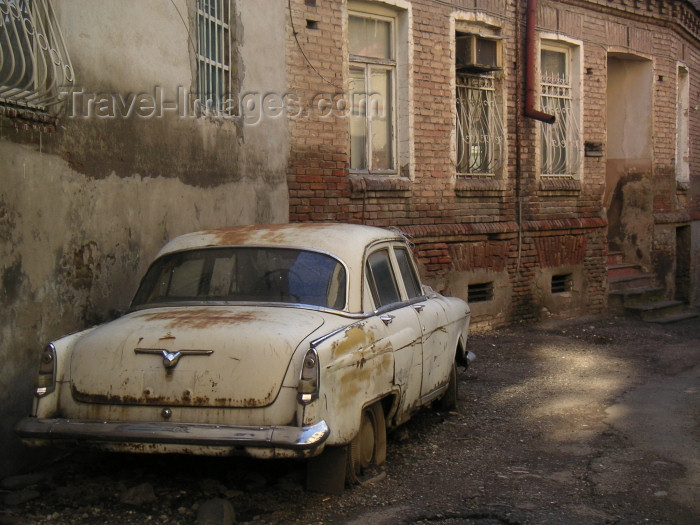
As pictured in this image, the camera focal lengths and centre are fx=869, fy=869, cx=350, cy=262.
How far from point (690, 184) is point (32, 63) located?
1441cm

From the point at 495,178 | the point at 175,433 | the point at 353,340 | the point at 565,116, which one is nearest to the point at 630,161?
the point at 565,116

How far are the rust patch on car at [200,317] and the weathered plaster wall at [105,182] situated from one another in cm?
98

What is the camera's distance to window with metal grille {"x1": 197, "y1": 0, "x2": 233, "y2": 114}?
8227mm

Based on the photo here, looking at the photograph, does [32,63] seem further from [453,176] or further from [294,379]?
[453,176]

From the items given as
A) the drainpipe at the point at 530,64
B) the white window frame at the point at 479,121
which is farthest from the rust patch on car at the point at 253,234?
the drainpipe at the point at 530,64

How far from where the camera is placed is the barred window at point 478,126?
12.1 metres

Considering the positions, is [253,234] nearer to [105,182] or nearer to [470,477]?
[105,182]

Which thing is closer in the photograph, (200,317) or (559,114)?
(200,317)

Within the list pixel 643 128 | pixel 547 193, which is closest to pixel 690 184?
pixel 643 128

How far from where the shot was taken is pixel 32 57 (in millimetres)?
5871

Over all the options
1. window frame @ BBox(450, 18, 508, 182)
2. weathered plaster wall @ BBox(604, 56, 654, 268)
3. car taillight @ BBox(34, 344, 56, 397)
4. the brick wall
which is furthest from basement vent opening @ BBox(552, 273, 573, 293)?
car taillight @ BBox(34, 344, 56, 397)

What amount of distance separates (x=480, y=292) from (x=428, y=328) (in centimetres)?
626

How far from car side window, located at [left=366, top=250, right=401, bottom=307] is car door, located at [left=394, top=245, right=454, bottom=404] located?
0.18 meters

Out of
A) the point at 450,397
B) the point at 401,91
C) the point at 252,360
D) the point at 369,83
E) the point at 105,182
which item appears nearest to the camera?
the point at 252,360
